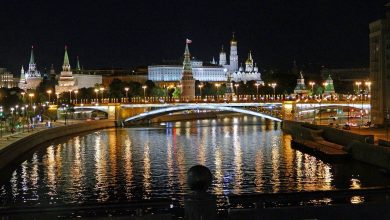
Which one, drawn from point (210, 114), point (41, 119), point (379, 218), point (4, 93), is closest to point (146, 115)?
point (41, 119)

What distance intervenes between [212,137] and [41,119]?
1124 inches

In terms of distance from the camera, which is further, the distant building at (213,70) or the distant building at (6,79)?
the distant building at (6,79)

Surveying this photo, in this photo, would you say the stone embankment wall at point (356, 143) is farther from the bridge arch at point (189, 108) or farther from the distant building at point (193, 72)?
the distant building at point (193, 72)

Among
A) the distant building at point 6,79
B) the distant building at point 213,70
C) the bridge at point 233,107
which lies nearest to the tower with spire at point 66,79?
the distant building at point 213,70

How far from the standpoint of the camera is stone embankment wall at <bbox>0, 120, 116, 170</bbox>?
1344 inches

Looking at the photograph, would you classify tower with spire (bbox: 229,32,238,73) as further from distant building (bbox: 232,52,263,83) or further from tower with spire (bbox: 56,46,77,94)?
tower with spire (bbox: 56,46,77,94)

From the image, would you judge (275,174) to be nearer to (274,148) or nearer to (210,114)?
(274,148)

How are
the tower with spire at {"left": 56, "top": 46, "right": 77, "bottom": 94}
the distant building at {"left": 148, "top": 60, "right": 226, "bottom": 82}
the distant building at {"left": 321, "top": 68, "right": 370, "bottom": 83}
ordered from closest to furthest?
the tower with spire at {"left": 56, "top": 46, "right": 77, "bottom": 94} → the distant building at {"left": 321, "top": 68, "right": 370, "bottom": 83} → the distant building at {"left": 148, "top": 60, "right": 226, "bottom": 82}

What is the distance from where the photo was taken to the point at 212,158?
124 feet

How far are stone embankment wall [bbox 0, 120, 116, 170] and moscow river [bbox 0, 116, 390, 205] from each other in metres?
0.64

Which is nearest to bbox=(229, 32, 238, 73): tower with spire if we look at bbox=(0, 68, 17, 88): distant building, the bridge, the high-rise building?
bbox=(0, 68, 17, 88): distant building

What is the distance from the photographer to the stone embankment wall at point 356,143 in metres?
31.1

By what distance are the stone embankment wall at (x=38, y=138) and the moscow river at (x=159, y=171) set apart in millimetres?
640

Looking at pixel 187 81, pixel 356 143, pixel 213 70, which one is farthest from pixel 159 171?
pixel 213 70
